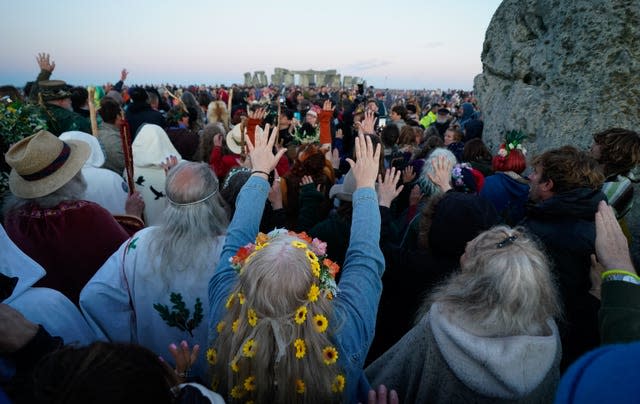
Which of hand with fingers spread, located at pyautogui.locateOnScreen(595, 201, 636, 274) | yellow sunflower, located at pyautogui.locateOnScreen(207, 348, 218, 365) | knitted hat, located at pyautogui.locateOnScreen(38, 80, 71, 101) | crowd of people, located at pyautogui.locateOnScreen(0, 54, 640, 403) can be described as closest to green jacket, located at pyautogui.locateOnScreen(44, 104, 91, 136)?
knitted hat, located at pyautogui.locateOnScreen(38, 80, 71, 101)

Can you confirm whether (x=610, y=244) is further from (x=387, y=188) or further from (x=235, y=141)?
(x=235, y=141)

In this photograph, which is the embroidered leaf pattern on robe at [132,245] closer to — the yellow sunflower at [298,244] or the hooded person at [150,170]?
the yellow sunflower at [298,244]

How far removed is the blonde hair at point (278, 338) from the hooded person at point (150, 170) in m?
2.82

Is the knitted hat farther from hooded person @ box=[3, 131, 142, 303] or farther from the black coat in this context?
the black coat

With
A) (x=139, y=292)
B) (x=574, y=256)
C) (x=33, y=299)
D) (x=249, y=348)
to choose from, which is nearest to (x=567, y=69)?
(x=574, y=256)

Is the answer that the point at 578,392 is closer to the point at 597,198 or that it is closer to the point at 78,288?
the point at 597,198

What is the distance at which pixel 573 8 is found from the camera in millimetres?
4547

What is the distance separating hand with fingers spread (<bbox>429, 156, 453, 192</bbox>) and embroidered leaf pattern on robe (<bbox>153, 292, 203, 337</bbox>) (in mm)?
2034

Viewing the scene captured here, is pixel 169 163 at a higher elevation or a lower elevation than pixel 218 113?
lower

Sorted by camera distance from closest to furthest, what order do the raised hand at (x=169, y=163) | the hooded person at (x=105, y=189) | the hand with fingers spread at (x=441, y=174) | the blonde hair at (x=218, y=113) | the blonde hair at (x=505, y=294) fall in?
the blonde hair at (x=505, y=294)
the hand with fingers spread at (x=441, y=174)
the hooded person at (x=105, y=189)
the raised hand at (x=169, y=163)
the blonde hair at (x=218, y=113)

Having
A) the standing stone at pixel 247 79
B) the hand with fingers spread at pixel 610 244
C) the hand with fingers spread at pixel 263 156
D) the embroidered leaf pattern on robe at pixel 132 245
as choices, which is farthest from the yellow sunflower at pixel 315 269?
the standing stone at pixel 247 79

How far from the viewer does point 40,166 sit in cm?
213

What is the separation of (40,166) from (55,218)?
0.35m

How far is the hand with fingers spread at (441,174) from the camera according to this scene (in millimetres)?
2801
